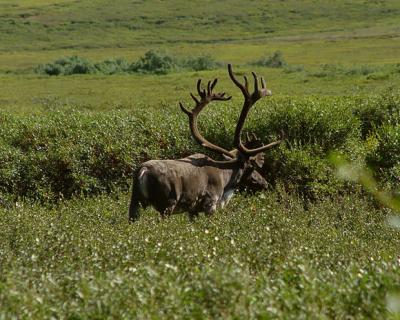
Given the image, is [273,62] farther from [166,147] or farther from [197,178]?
[197,178]

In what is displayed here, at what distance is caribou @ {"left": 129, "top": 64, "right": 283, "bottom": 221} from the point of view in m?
12.0

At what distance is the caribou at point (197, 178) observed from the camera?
1197 cm

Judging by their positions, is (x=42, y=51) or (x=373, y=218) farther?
(x=42, y=51)

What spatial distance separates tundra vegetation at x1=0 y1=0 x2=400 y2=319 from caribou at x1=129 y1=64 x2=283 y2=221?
0.30 meters

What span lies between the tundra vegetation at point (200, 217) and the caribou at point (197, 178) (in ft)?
0.98

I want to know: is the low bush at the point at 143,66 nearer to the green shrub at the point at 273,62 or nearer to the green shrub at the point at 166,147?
the green shrub at the point at 273,62

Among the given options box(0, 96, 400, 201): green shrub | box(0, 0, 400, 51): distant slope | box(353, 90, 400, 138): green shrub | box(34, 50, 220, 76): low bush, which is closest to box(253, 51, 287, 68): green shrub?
box(34, 50, 220, 76): low bush

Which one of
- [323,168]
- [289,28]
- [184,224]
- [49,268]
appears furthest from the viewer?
[289,28]

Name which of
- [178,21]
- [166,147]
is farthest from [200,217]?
[178,21]

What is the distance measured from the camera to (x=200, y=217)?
12219 mm

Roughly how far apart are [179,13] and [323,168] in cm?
8282

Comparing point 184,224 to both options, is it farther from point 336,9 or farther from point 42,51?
point 336,9

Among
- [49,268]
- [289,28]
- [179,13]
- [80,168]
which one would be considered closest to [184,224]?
[49,268]

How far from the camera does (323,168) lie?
16.2 m
